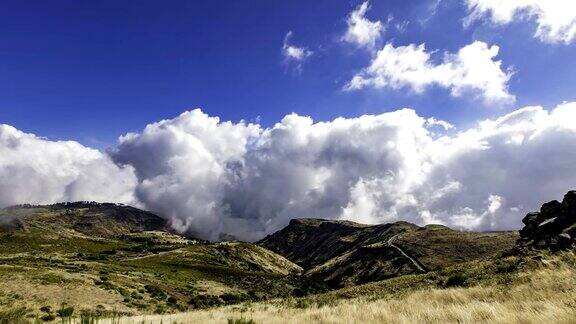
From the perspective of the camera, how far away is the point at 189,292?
88812mm

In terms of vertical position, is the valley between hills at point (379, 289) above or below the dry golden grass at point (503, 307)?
above

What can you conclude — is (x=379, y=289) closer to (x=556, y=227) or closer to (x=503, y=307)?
(x=556, y=227)

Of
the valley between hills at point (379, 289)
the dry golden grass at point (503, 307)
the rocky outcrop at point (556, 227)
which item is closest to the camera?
the dry golden grass at point (503, 307)

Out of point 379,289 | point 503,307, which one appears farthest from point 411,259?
point 503,307

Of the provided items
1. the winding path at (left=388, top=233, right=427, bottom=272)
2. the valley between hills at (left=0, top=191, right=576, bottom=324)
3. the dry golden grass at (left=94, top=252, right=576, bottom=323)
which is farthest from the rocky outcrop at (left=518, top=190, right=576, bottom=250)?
the winding path at (left=388, top=233, right=427, bottom=272)

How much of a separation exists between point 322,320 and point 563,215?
5474cm

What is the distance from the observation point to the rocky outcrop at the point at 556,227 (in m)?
42.8

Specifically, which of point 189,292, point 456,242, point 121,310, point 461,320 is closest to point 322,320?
point 461,320

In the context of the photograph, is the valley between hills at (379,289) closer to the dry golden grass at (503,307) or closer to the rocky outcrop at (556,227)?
the dry golden grass at (503,307)

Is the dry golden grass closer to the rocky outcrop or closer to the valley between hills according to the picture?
the valley between hills

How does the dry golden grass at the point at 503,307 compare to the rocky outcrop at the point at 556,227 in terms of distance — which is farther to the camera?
the rocky outcrop at the point at 556,227

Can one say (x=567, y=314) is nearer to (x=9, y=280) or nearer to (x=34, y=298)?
(x=34, y=298)

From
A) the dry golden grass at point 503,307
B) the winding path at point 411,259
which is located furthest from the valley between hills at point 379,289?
the winding path at point 411,259

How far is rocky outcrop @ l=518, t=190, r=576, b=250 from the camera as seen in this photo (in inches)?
1687
